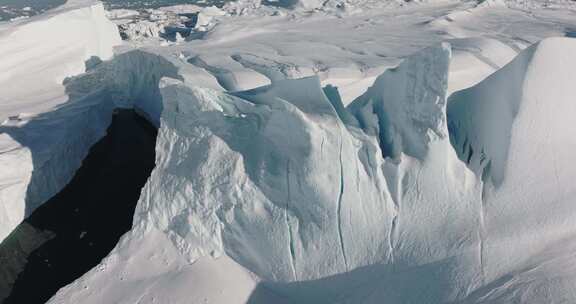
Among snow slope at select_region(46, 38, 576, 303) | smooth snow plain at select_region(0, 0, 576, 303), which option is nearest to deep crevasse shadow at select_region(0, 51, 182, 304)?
smooth snow plain at select_region(0, 0, 576, 303)

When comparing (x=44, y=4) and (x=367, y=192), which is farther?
(x=44, y=4)

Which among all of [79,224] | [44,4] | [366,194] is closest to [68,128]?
[79,224]

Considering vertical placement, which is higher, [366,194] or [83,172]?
[366,194]

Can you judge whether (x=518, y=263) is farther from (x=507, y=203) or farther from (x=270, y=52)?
(x=270, y=52)

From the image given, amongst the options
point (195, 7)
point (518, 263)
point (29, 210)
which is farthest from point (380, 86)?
point (195, 7)

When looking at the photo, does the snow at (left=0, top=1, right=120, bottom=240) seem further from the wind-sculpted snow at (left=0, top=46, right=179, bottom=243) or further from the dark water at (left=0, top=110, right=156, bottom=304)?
the dark water at (left=0, top=110, right=156, bottom=304)

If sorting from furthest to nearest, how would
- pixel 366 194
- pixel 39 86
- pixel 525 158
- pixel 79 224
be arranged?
pixel 39 86
pixel 79 224
pixel 366 194
pixel 525 158

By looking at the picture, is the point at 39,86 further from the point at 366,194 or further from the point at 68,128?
the point at 366,194

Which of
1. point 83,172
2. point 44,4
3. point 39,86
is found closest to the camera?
point 83,172
